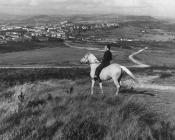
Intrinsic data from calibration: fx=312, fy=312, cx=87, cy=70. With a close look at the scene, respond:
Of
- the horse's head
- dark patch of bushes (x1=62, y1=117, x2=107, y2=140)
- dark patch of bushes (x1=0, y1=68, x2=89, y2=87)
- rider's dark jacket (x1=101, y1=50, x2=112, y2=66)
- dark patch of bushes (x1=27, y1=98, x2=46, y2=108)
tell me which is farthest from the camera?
dark patch of bushes (x1=0, y1=68, x2=89, y2=87)

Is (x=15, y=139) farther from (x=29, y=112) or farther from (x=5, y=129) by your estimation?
(x=29, y=112)

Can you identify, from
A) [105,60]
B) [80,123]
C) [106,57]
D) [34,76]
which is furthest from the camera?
[34,76]

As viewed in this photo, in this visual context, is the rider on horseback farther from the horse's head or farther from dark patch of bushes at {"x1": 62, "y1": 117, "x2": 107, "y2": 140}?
dark patch of bushes at {"x1": 62, "y1": 117, "x2": 107, "y2": 140}

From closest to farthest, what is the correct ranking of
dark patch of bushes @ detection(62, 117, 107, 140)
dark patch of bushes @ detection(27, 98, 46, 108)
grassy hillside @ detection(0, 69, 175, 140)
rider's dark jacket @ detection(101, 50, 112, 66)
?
dark patch of bushes @ detection(62, 117, 107, 140), grassy hillside @ detection(0, 69, 175, 140), dark patch of bushes @ detection(27, 98, 46, 108), rider's dark jacket @ detection(101, 50, 112, 66)

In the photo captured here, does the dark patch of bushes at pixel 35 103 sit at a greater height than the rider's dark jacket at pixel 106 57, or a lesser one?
lesser

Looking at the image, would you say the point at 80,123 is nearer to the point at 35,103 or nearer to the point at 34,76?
the point at 35,103

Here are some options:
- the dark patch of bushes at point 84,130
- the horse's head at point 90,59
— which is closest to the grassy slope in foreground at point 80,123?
the dark patch of bushes at point 84,130

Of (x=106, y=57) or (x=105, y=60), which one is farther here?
(x=105, y=60)

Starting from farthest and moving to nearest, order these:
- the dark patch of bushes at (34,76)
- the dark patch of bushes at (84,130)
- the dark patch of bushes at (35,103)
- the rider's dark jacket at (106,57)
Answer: the dark patch of bushes at (34,76) → the rider's dark jacket at (106,57) → the dark patch of bushes at (35,103) → the dark patch of bushes at (84,130)

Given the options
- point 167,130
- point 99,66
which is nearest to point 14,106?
point 167,130

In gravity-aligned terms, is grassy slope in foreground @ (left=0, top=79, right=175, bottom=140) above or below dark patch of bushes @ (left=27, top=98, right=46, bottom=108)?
above

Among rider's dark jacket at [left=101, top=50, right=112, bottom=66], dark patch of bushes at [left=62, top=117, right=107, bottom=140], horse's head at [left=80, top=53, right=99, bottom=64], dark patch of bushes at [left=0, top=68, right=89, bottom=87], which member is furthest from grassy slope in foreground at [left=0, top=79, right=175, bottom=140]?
dark patch of bushes at [left=0, top=68, right=89, bottom=87]

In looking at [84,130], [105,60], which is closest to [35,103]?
[84,130]

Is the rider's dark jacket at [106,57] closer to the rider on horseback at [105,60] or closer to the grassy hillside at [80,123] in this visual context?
the rider on horseback at [105,60]
